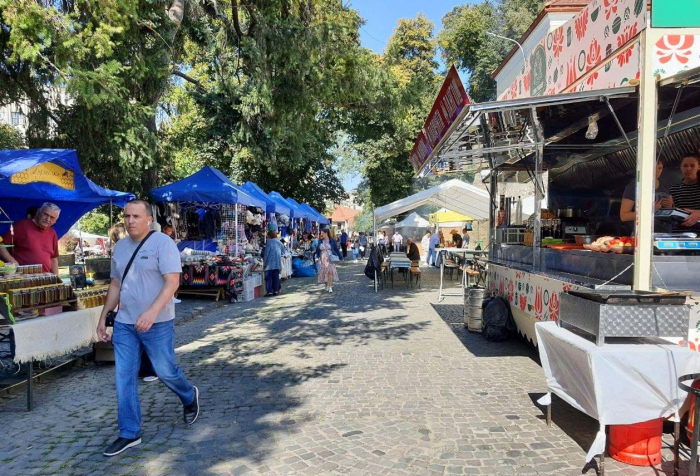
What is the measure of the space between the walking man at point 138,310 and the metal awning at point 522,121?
2.91 metres

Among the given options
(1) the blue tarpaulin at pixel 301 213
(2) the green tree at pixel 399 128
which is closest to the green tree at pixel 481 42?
(2) the green tree at pixel 399 128

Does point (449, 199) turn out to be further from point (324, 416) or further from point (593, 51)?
point (324, 416)

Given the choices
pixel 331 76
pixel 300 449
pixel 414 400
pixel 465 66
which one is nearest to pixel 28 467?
pixel 300 449

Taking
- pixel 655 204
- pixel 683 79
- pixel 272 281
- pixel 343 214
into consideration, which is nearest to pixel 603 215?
pixel 655 204

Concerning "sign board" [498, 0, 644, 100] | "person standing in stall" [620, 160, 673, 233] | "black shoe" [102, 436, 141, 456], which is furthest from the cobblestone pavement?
"sign board" [498, 0, 644, 100]

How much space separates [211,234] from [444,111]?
949 centimetres

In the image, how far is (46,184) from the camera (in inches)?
255

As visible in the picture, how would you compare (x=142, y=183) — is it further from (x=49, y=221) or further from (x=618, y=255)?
(x=618, y=255)

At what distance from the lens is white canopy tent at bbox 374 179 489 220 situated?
14.8 meters

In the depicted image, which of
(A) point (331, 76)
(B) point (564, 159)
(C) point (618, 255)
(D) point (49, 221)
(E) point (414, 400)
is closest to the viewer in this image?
(C) point (618, 255)

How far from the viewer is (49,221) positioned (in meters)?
5.73

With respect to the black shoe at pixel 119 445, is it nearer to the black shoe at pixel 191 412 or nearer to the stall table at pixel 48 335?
the black shoe at pixel 191 412

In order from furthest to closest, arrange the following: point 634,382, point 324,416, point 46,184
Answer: point 46,184, point 324,416, point 634,382

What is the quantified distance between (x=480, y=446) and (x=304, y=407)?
1620 millimetres
